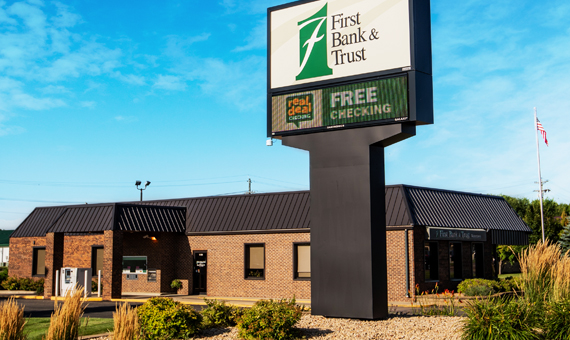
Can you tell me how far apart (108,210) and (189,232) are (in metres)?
4.69

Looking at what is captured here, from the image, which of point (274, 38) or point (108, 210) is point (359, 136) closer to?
point (274, 38)

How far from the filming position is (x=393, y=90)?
1439 cm

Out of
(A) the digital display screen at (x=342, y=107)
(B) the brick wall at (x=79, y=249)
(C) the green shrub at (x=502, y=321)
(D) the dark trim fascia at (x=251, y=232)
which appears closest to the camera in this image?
(C) the green shrub at (x=502, y=321)

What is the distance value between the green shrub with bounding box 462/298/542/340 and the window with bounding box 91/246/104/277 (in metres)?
25.8

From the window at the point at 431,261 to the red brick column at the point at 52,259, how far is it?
61.3 ft

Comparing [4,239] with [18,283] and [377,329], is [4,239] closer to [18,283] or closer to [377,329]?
[18,283]

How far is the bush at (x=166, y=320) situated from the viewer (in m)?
11.8

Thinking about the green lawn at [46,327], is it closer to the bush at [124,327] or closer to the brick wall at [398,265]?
the bush at [124,327]

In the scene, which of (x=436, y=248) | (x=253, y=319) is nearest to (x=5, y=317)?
(x=253, y=319)

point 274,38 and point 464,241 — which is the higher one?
point 274,38

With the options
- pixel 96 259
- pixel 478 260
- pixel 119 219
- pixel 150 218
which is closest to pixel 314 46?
pixel 119 219

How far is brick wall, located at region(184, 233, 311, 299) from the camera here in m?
27.8

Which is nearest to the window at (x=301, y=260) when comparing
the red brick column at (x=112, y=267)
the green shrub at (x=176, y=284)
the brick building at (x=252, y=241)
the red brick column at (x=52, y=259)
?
the brick building at (x=252, y=241)

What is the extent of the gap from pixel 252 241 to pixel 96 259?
997 centimetres
